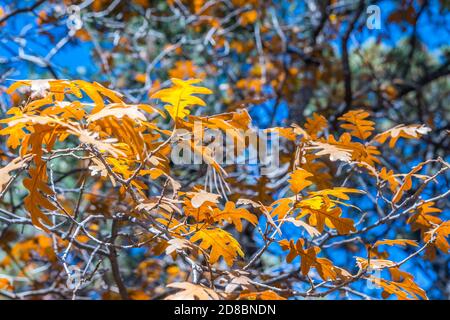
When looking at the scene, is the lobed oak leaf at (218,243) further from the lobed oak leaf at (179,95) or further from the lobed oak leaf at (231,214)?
the lobed oak leaf at (179,95)

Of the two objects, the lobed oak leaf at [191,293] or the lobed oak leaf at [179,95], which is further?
the lobed oak leaf at [179,95]

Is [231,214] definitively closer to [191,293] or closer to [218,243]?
→ [218,243]

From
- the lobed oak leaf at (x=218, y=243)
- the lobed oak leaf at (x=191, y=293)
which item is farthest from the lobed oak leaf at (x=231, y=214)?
the lobed oak leaf at (x=191, y=293)

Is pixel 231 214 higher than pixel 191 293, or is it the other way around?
pixel 231 214

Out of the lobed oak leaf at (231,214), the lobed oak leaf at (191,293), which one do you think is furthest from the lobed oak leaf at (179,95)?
the lobed oak leaf at (191,293)

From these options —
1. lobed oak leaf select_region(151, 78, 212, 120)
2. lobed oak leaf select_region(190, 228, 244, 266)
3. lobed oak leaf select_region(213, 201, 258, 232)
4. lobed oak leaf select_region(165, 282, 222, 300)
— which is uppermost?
lobed oak leaf select_region(151, 78, 212, 120)

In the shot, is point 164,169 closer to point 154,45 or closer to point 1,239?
point 1,239

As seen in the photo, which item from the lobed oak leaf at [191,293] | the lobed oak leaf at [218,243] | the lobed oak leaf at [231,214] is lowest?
the lobed oak leaf at [191,293]

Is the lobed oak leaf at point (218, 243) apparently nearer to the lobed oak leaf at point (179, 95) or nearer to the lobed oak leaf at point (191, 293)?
the lobed oak leaf at point (191, 293)

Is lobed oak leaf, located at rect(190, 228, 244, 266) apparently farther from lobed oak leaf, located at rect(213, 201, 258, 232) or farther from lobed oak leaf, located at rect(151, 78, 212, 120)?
lobed oak leaf, located at rect(151, 78, 212, 120)

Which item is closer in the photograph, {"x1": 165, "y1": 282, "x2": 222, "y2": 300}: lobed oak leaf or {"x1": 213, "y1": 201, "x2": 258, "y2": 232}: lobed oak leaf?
{"x1": 165, "y1": 282, "x2": 222, "y2": 300}: lobed oak leaf

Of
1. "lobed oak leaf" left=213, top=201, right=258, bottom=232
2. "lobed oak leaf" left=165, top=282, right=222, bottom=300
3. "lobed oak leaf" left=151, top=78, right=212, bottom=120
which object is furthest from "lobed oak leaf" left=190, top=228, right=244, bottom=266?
"lobed oak leaf" left=151, top=78, right=212, bottom=120

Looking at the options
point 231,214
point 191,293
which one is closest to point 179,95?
point 231,214

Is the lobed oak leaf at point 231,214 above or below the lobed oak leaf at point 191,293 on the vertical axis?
above
